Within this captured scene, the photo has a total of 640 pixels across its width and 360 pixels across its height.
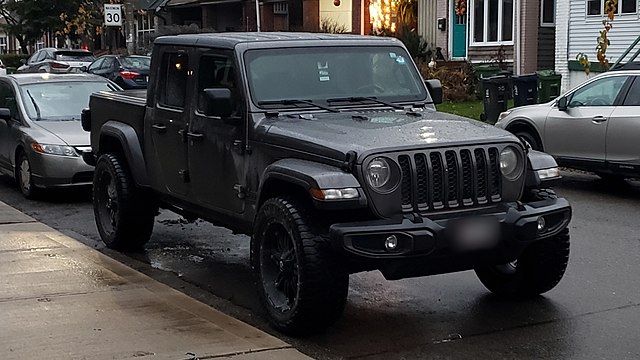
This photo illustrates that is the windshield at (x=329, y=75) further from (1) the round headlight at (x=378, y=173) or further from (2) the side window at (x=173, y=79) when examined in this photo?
(1) the round headlight at (x=378, y=173)

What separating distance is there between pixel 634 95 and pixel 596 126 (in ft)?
2.06

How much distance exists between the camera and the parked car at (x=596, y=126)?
11773mm

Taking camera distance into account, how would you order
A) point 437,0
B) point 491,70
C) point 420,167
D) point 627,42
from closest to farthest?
point 420,167, point 627,42, point 491,70, point 437,0

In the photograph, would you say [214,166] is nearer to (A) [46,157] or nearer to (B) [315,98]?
(B) [315,98]

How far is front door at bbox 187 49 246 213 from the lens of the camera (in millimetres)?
6957

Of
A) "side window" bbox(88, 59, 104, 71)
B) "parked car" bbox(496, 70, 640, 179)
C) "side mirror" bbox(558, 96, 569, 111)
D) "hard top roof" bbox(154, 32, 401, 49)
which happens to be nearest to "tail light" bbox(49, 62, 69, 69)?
"side window" bbox(88, 59, 104, 71)

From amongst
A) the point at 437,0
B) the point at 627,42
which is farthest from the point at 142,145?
the point at 437,0

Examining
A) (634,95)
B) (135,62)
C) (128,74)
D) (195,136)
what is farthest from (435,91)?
(135,62)

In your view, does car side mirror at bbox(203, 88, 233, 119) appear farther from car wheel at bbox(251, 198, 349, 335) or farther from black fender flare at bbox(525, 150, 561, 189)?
black fender flare at bbox(525, 150, 561, 189)

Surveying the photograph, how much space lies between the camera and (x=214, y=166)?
23.8 ft

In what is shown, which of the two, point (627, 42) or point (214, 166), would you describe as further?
point (627, 42)

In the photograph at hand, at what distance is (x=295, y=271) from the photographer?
612 centimetres

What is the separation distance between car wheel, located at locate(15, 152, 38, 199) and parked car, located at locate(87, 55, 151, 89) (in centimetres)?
1277

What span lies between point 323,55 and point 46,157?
5379 millimetres
